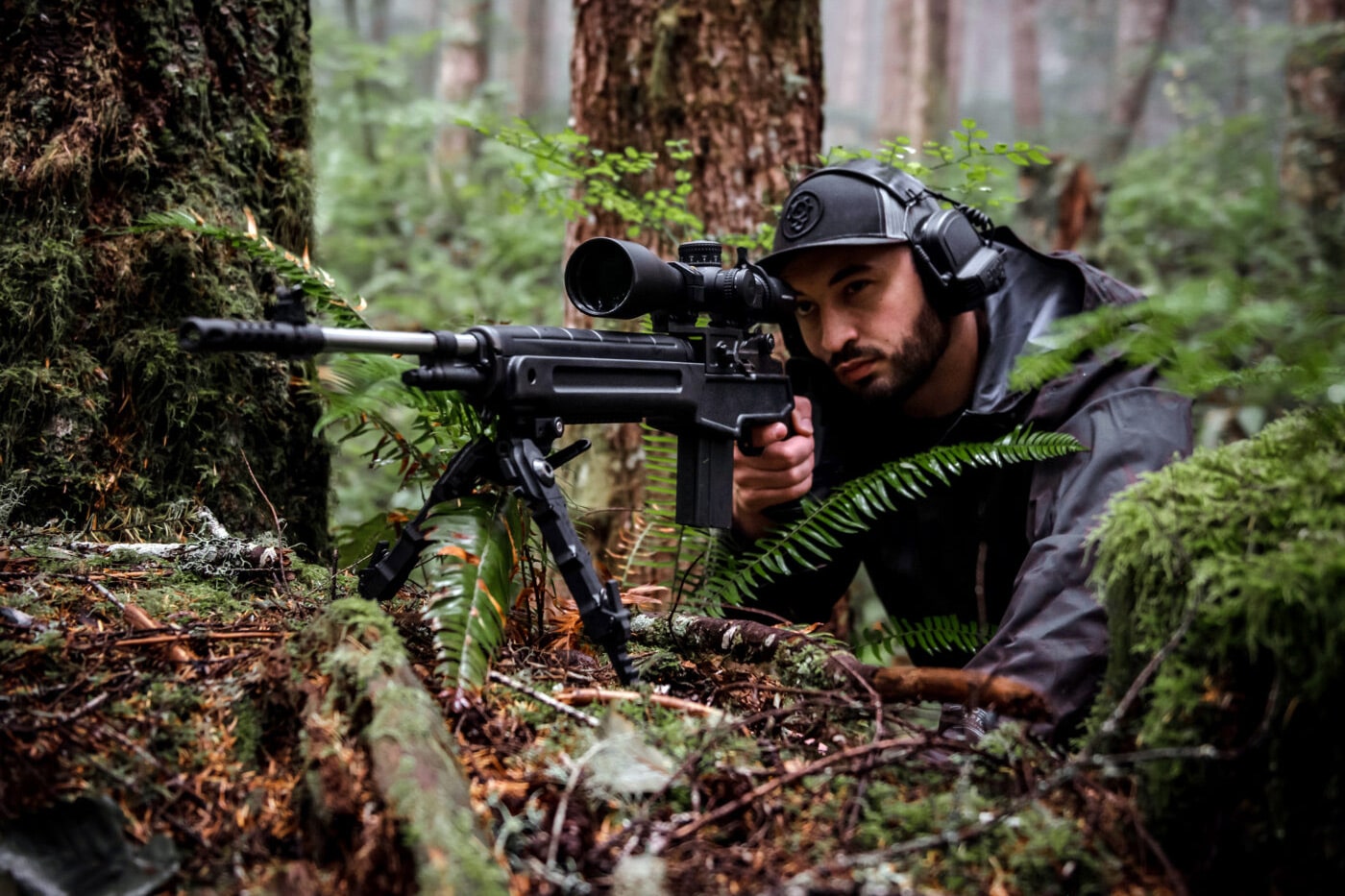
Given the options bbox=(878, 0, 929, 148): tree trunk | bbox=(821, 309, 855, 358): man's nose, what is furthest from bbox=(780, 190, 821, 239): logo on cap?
bbox=(878, 0, 929, 148): tree trunk

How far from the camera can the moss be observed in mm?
1451

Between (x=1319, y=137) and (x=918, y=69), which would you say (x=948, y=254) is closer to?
(x=1319, y=137)

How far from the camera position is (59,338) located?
8.65 feet

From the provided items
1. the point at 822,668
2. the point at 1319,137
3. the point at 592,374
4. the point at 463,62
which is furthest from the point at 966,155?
the point at 463,62

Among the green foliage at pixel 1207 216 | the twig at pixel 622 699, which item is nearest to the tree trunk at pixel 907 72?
the green foliage at pixel 1207 216

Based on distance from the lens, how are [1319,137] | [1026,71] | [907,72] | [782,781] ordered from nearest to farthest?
[782,781], [1319,137], [907,72], [1026,71]

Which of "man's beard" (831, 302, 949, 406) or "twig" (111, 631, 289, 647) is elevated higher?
"man's beard" (831, 302, 949, 406)

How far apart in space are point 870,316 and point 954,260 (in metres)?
0.37

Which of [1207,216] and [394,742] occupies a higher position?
[1207,216]

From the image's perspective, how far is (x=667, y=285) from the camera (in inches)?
102

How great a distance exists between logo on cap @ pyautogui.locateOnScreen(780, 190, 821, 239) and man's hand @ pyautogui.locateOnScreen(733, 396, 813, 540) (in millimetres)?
650

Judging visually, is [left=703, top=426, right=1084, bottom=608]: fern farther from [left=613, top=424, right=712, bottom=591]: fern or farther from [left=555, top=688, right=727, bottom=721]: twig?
[left=555, top=688, right=727, bottom=721]: twig

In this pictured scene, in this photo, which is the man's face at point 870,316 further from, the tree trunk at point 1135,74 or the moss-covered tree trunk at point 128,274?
the tree trunk at point 1135,74

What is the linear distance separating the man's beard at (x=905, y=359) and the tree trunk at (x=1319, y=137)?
7.83m
